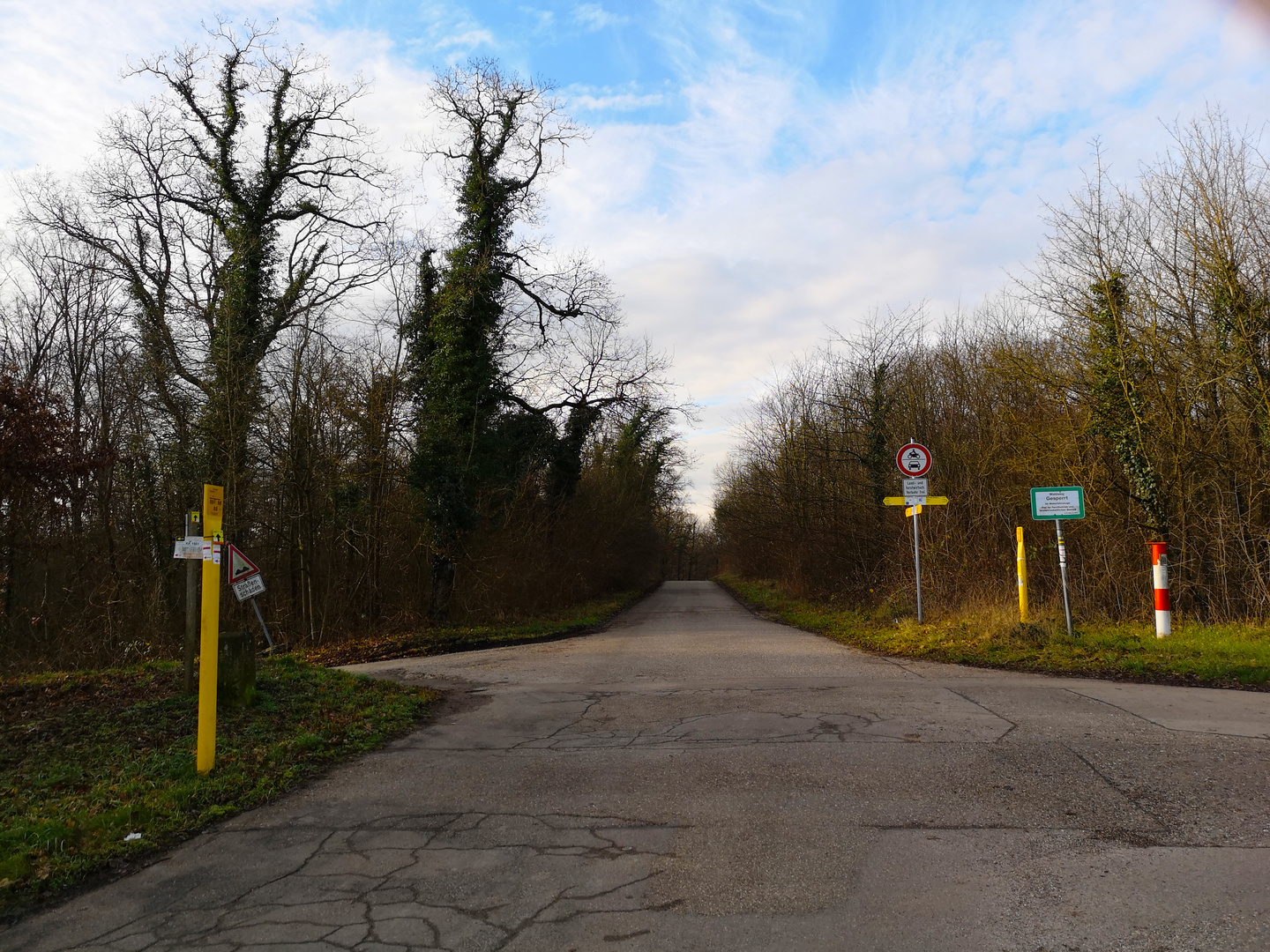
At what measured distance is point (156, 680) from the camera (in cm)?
909

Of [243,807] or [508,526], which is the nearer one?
[243,807]

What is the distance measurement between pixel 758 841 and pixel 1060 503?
936 centimetres

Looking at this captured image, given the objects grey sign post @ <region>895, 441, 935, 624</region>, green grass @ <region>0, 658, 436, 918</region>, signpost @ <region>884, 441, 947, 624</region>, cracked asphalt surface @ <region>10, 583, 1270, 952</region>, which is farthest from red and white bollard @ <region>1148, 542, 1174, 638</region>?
green grass @ <region>0, 658, 436, 918</region>

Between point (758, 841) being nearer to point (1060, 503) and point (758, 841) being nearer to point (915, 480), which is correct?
point (1060, 503)

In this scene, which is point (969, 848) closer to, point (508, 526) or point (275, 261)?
point (508, 526)

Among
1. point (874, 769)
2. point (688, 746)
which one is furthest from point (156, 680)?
point (874, 769)

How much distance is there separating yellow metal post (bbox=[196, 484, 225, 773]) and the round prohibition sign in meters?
11.6

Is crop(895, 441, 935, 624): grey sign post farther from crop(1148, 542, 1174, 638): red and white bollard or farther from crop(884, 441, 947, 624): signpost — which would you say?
crop(1148, 542, 1174, 638): red and white bollard

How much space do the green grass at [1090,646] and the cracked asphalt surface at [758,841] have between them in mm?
1539

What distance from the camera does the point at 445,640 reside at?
16.5 m

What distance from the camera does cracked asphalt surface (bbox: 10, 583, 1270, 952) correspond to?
3453mm

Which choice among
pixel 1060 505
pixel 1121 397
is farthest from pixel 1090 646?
pixel 1121 397

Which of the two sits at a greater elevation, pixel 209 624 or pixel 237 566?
pixel 237 566

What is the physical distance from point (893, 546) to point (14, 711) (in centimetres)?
1793
